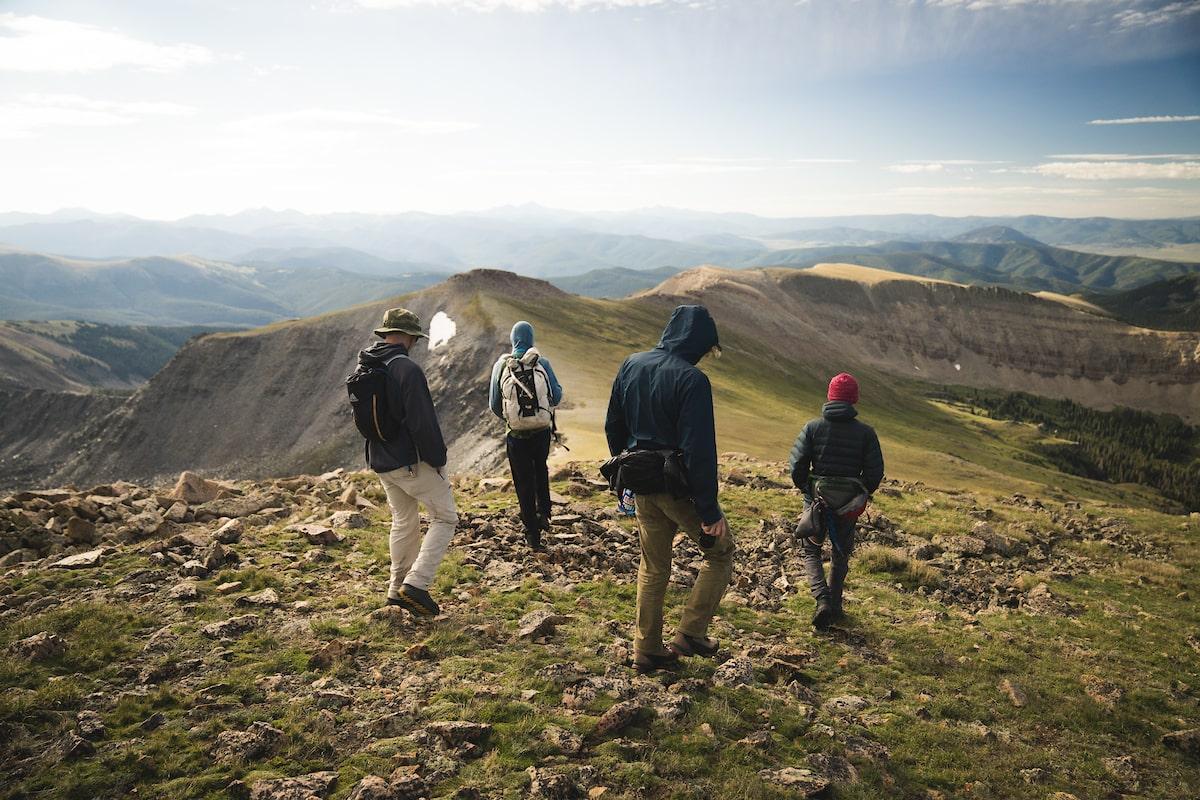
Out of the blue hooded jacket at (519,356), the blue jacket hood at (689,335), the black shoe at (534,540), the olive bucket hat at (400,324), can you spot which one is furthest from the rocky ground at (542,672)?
the olive bucket hat at (400,324)

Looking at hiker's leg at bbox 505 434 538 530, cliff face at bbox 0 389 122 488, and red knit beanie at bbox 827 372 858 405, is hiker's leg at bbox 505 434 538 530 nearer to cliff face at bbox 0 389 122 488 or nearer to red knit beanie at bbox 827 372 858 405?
red knit beanie at bbox 827 372 858 405

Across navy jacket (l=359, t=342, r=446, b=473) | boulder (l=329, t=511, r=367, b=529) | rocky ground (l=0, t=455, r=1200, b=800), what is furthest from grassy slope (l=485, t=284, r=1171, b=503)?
navy jacket (l=359, t=342, r=446, b=473)

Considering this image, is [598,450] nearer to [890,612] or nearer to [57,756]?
[890,612]

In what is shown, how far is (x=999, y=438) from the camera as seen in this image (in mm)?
130500

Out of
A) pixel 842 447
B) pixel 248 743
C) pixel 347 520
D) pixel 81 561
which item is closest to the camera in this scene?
pixel 248 743

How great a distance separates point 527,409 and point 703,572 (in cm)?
498

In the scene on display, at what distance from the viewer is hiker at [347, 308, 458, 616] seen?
7.70m

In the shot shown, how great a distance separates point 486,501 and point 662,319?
99793 millimetres

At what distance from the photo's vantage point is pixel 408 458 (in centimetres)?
780

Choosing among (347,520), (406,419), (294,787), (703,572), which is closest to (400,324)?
(406,419)

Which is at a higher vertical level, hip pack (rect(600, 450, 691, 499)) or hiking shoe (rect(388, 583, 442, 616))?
hip pack (rect(600, 450, 691, 499))

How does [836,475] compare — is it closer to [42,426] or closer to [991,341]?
[42,426]

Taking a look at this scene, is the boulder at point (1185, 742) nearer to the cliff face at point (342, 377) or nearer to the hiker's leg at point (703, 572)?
the hiker's leg at point (703, 572)

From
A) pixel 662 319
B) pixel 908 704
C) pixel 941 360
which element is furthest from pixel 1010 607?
pixel 941 360
